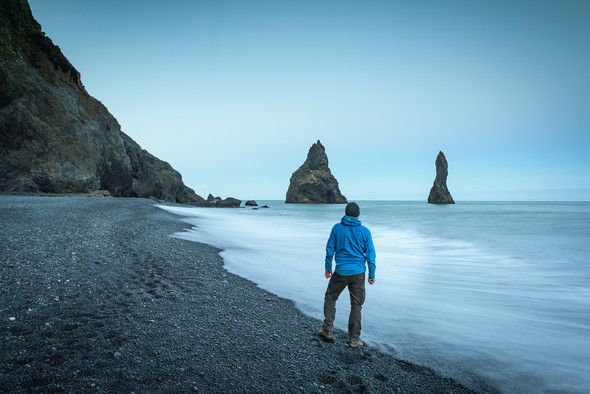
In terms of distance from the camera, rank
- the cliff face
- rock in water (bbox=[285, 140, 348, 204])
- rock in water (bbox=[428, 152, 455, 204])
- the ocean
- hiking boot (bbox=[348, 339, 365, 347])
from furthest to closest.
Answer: rock in water (bbox=[428, 152, 455, 204]) < rock in water (bbox=[285, 140, 348, 204]) < the cliff face < hiking boot (bbox=[348, 339, 365, 347]) < the ocean

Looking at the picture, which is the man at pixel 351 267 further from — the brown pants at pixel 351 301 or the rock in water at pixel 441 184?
the rock in water at pixel 441 184

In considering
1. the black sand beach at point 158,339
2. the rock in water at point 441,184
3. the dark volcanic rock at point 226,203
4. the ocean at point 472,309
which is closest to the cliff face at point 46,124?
the ocean at point 472,309

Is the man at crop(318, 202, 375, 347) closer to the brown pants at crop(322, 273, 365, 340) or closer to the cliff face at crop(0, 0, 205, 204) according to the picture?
the brown pants at crop(322, 273, 365, 340)

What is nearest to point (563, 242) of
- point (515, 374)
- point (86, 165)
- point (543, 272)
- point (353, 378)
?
point (543, 272)

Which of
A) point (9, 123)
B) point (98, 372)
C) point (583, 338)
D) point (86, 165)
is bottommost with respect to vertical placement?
point (583, 338)

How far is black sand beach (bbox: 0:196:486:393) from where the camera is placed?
302 cm

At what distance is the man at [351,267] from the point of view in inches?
176

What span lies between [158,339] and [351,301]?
9.08 feet

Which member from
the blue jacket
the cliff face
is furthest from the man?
the cliff face

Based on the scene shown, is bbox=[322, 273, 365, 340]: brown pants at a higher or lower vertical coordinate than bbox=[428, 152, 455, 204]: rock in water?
lower

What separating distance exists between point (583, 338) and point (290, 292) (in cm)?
595

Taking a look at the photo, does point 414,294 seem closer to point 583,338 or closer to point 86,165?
point 583,338

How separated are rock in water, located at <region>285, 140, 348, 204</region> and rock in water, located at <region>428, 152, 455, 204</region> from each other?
4184 centimetres

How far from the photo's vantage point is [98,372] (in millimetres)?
2975
